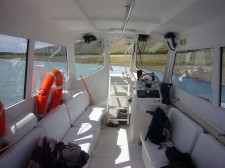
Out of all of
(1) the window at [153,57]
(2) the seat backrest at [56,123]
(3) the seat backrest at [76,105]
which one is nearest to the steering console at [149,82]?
(1) the window at [153,57]

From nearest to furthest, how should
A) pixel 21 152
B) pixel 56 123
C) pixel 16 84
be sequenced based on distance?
pixel 21 152 → pixel 16 84 → pixel 56 123

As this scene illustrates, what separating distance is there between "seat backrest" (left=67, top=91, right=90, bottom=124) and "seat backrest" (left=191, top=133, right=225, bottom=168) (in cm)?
196

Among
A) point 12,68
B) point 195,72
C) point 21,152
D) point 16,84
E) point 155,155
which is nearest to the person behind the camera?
point 21,152

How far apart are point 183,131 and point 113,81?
2.45 metres

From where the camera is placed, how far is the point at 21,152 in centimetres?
172

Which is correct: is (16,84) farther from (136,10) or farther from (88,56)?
(88,56)

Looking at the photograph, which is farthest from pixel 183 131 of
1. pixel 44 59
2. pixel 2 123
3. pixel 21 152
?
pixel 44 59

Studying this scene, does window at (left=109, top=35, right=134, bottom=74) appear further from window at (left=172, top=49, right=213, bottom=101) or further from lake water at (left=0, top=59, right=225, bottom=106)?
lake water at (left=0, top=59, right=225, bottom=106)

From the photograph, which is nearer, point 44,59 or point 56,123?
point 56,123

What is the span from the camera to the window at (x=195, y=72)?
102 inches

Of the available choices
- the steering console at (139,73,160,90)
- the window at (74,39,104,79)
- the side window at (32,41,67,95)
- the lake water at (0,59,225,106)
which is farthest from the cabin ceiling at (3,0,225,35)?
the window at (74,39,104,79)

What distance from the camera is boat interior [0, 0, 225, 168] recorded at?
2.01 meters

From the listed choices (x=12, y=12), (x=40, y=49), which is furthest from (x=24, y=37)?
(x=40, y=49)

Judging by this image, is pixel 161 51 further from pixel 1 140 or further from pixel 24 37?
pixel 1 140
